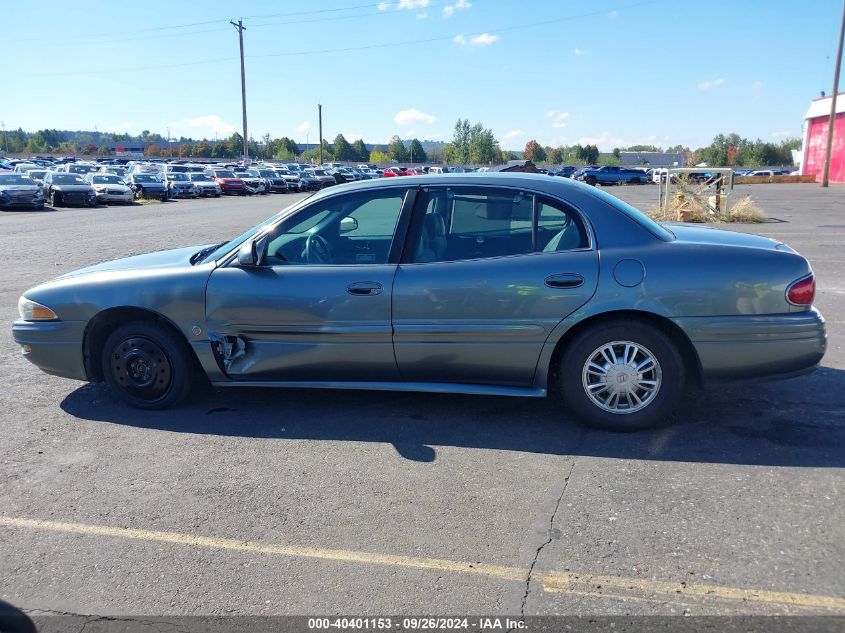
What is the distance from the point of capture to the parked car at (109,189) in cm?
3288

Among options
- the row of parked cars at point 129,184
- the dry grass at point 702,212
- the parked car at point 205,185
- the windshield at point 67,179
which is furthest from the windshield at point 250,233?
the parked car at point 205,185

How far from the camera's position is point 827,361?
5996 mm

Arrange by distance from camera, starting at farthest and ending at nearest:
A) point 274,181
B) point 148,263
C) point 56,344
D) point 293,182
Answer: point 293,182, point 274,181, point 148,263, point 56,344

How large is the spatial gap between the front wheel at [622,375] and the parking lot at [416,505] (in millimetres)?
161

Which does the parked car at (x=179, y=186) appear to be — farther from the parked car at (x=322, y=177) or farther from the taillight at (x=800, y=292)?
the taillight at (x=800, y=292)

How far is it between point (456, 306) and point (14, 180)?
30986 mm

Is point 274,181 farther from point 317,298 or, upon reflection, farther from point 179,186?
point 317,298

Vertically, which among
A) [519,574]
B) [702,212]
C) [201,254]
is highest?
[201,254]

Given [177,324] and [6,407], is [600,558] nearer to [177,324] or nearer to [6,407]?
[177,324]

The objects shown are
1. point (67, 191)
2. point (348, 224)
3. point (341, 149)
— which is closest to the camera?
point (348, 224)

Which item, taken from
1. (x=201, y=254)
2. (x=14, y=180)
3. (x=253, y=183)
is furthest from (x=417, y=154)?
(x=201, y=254)

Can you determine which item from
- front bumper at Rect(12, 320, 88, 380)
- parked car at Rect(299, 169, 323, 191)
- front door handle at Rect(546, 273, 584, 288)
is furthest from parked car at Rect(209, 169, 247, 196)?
front door handle at Rect(546, 273, 584, 288)

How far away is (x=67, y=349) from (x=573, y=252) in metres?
3.63

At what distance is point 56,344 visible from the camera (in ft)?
16.8
